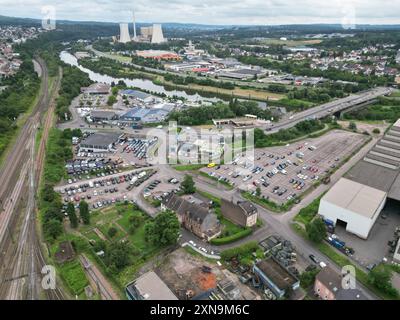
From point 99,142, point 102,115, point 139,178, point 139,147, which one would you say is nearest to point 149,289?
point 139,178

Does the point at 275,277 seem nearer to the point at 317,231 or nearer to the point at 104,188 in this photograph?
the point at 317,231

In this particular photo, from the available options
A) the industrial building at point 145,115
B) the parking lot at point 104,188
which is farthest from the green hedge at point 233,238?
the industrial building at point 145,115

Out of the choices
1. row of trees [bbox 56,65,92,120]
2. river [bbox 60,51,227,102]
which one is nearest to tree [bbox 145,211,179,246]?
row of trees [bbox 56,65,92,120]

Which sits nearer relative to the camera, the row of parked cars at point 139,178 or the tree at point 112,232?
the tree at point 112,232

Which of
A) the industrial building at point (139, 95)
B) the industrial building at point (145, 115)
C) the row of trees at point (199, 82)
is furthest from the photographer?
the row of trees at point (199, 82)

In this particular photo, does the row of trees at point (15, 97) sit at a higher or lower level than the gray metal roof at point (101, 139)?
higher

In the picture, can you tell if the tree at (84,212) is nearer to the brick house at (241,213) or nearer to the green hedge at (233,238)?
the green hedge at (233,238)

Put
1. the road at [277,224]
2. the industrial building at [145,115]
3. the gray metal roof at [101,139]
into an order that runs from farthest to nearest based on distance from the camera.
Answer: the industrial building at [145,115] → the gray metal roof at [101,139] → the road at [277,224]

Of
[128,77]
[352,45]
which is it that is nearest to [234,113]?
[128,77]

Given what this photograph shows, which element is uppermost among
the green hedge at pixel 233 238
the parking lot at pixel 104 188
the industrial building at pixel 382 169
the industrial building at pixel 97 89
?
the industrial building at pixel 97 89
